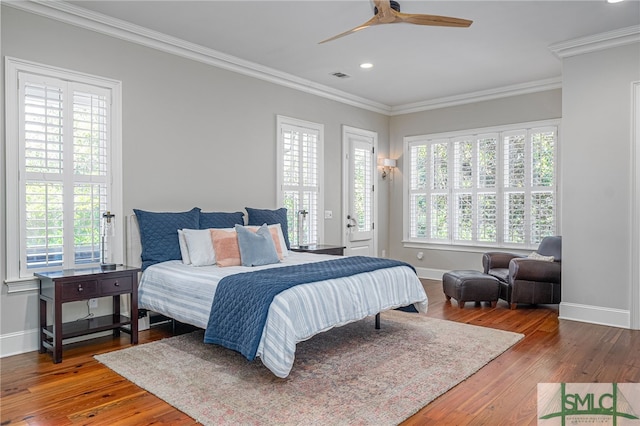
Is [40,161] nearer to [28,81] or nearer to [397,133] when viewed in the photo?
[28,81]

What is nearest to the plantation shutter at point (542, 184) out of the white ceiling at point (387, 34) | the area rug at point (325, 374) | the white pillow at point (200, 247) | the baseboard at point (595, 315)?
the white ceiling at point (387, 34)

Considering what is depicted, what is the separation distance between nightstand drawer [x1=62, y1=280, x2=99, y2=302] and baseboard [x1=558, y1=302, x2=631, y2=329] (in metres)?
4.49

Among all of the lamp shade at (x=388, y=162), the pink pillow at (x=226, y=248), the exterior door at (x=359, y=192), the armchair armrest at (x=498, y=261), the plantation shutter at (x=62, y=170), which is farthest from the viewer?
the lamp shade at (x=388, y=162)

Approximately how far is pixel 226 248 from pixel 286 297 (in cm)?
135

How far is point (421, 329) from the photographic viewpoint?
14.1ft

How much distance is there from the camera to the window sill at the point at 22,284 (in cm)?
360

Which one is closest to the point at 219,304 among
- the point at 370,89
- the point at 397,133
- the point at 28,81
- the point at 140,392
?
the point at 140,392

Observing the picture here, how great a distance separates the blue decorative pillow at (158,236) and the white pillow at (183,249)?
0.06m

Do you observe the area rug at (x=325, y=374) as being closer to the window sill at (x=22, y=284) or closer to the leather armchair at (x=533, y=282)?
the window sill at (x=22, y=284)

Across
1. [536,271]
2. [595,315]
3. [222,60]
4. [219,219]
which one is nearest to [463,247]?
[536,271]

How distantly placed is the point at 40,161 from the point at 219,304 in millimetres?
1970

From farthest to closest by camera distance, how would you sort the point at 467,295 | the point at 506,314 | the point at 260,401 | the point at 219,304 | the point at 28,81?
the point at 467,295 < the point at 506,314 < the point at 28,81 < the point at 219,304 < the point at 260,401

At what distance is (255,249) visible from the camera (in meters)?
4.18

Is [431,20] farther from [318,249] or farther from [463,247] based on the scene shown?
[463,247]
